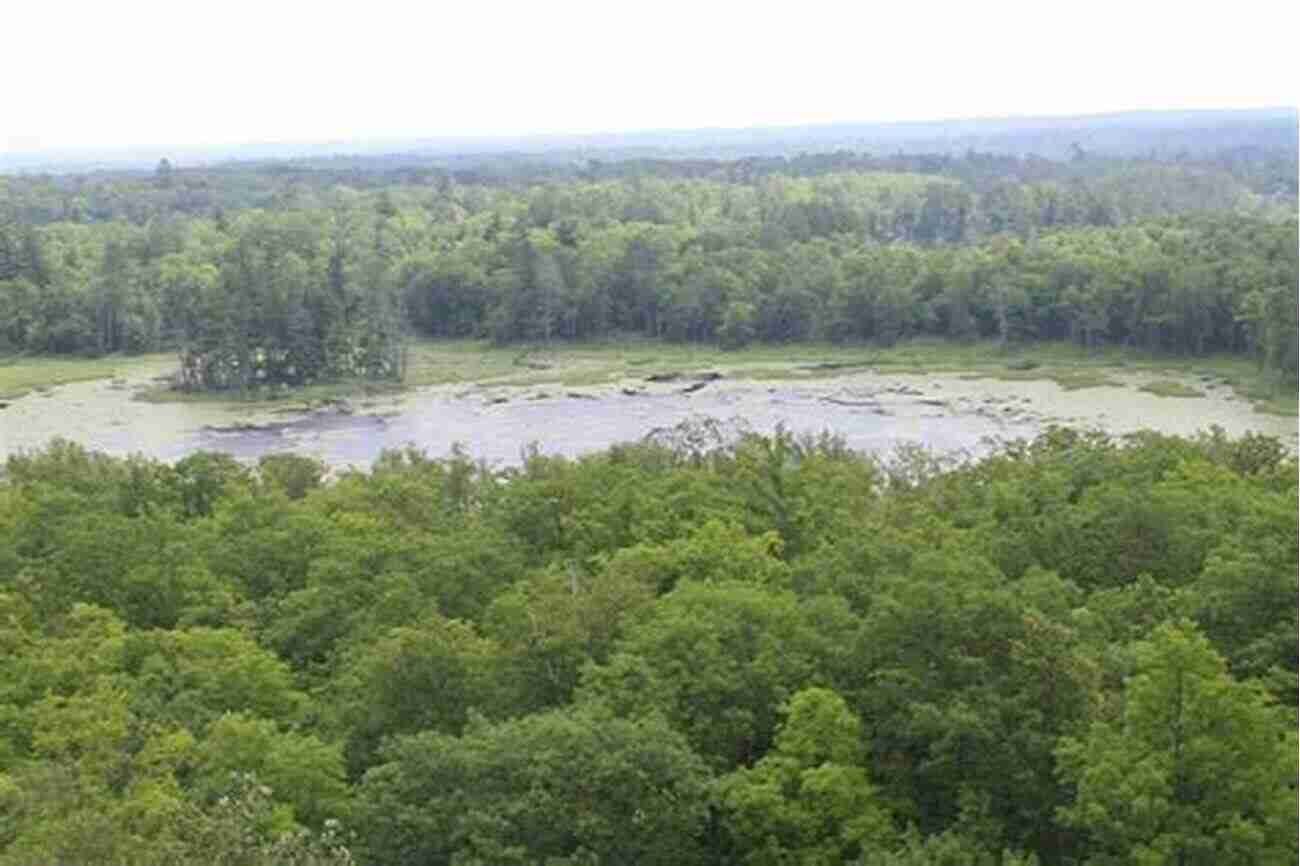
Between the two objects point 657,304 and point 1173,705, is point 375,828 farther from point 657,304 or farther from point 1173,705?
point 657,304

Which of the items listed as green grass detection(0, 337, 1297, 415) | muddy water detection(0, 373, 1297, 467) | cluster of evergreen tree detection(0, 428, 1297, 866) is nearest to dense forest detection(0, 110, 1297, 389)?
green grass detection(0, 337, 1297, 415)

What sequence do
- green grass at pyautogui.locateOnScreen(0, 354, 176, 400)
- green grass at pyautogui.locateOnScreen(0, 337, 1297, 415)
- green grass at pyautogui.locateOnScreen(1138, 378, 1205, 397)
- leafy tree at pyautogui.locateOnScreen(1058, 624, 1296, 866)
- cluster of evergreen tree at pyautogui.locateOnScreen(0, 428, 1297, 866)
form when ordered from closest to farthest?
leafy tree at pyautogui.locateOnScreen(1058, 624, 1296, 866) → cluster of evergreen tree at pyautogui.locateOnScreen(0, 428, 1297, 866) → green grass at pyautogui.locateOnScreen(1138, 378, 1205, 397) → green grass at pyautogui.locateOnScreen(0, 337, 1297, 415) → green grass at pyautogui.locateOnScreen(0, 354, 176, 400)

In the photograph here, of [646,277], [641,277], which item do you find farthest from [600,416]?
[641,277]

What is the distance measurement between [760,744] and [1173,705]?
415 centimetres

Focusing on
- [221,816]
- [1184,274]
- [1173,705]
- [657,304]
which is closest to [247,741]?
[221,816]

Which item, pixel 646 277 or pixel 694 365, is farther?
pixel 646 277

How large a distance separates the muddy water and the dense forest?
4.74 m

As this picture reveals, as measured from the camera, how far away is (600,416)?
5328 centimetres

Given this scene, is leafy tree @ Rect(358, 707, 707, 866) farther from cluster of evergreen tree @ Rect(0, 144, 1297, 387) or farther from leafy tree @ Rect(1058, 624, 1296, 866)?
cluster of evergreen tree @ Rect(0, 144, 1297, 387)

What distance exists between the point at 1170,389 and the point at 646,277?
28.0 m

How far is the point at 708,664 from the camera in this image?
53.4 ft

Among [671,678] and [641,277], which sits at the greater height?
[671,678]

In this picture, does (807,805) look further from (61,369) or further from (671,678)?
(61,369)

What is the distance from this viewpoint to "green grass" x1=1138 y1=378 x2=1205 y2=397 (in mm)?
53219
